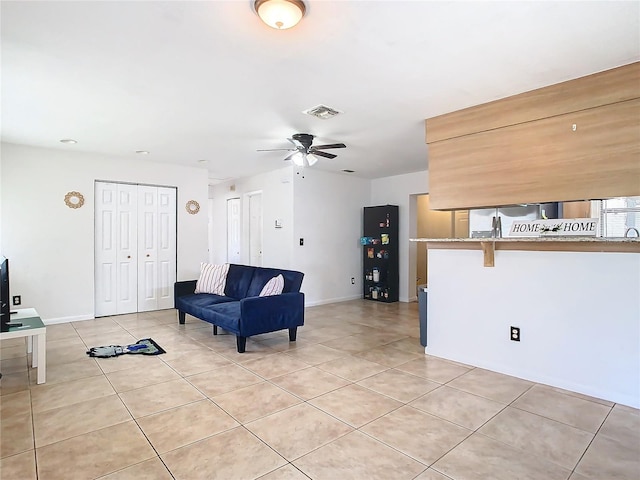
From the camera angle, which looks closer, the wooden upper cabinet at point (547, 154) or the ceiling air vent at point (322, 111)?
the wooden upper cabinet at point (547, 154)

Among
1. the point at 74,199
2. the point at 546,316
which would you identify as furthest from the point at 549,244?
the point at 74,199

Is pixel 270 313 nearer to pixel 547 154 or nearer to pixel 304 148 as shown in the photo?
pixel 304 148

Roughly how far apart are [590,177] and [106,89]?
4.17 m

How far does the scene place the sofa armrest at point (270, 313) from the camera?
153 inches

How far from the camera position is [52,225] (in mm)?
5215

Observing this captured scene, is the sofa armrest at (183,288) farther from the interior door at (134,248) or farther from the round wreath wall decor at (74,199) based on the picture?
the round wreath wall decor at (74,199)

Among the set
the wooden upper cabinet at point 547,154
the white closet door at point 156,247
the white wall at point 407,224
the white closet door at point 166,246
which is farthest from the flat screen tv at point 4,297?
the white wall at point 407,224

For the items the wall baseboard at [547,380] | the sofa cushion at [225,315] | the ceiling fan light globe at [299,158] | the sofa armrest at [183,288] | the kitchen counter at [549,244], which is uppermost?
the ceiling fan light globe at [299,158]

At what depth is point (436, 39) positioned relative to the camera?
2330 mm

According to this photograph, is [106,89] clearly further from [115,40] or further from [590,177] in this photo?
[590,177]

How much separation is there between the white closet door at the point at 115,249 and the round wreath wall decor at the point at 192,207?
2.86 feet

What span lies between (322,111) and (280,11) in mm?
1734

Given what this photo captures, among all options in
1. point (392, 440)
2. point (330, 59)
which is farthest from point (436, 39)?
point (392, 440)

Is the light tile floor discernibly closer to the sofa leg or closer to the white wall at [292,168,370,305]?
the sofa leg
